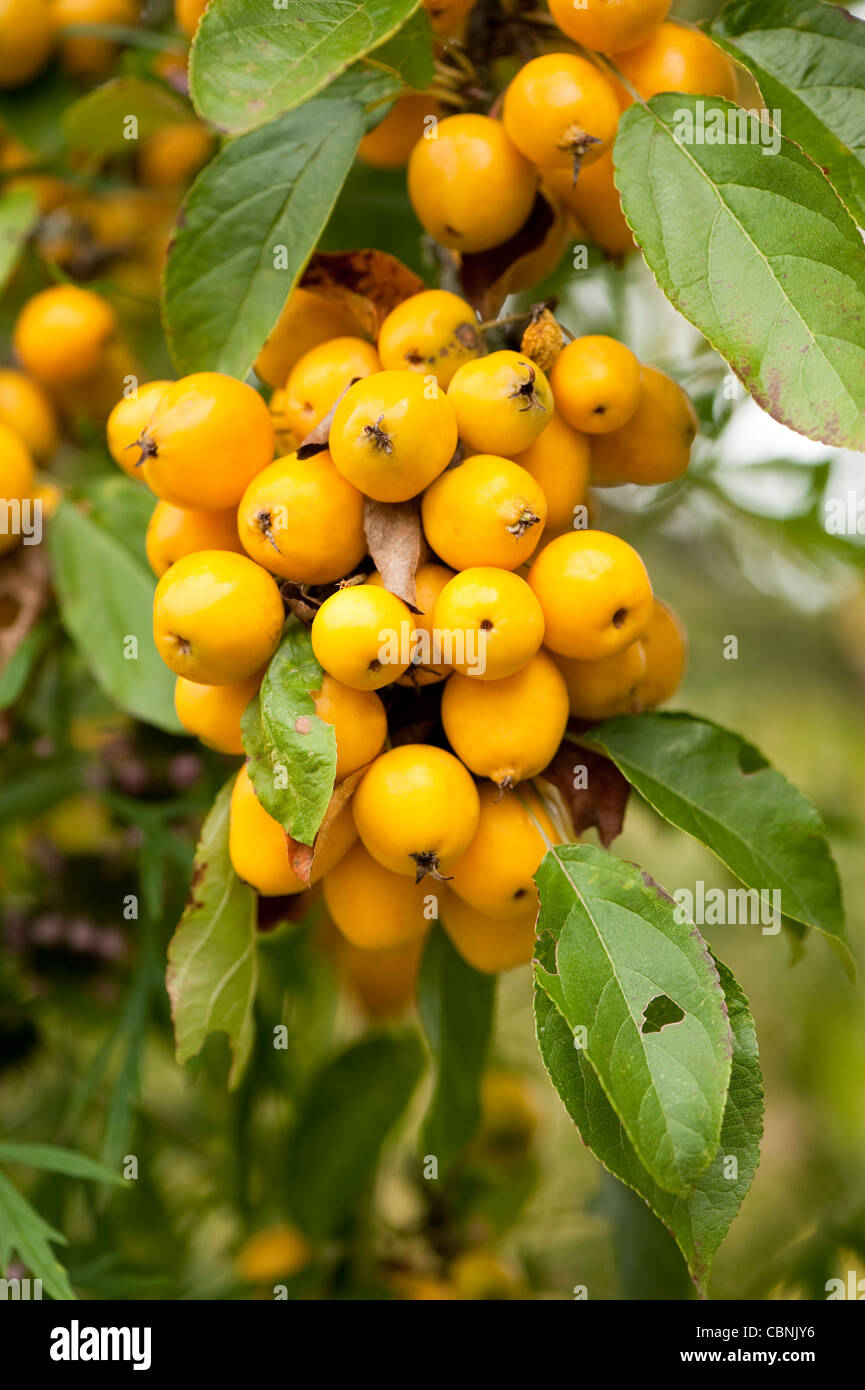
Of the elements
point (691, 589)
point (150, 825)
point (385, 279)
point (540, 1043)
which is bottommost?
point (540, 1043)

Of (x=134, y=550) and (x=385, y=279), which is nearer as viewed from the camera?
(x=385, y=279)

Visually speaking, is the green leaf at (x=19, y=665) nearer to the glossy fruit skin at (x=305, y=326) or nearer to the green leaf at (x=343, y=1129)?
the glossy fruit skin at (x=305, y=326)

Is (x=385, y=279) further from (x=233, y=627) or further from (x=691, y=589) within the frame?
(x=691, y=589)

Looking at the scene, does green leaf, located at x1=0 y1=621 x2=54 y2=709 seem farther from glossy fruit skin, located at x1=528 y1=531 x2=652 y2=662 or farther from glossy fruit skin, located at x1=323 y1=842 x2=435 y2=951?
glossy fruit skin, located at x1=528 y1=531 x2=652 y2=662

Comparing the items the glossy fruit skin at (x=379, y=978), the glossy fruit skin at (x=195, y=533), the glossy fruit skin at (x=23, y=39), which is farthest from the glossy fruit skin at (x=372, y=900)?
the glossy fruit skin at (x=23, y=39)

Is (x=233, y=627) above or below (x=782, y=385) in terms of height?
below
